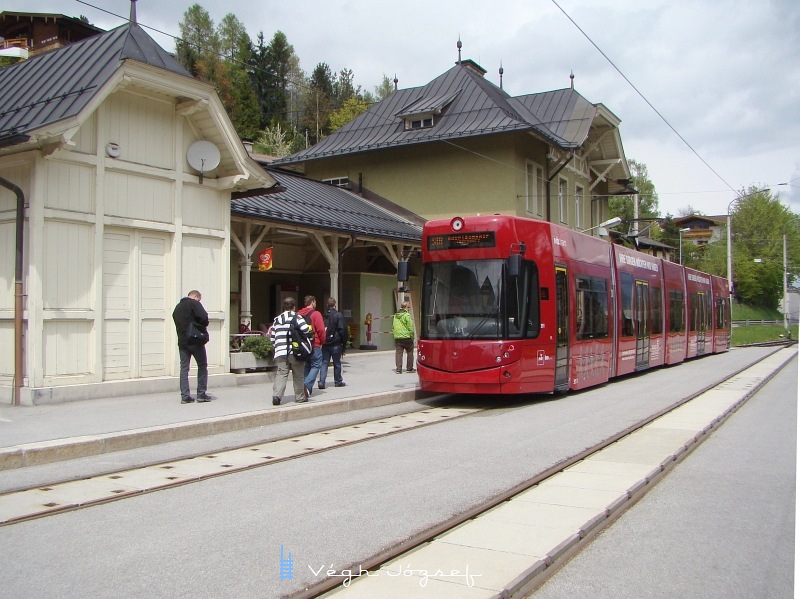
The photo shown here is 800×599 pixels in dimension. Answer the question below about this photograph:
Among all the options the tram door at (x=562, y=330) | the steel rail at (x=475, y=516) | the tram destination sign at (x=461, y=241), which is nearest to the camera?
the steel rail at (x=475, y=516)

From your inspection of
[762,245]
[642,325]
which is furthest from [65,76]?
[762,245]

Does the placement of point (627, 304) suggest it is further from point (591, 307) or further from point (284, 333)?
point (284, 333)

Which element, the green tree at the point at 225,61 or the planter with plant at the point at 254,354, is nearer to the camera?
the planter with plant at the point at 254,354

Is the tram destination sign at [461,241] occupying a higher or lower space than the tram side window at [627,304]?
higher

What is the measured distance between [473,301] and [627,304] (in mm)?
6536

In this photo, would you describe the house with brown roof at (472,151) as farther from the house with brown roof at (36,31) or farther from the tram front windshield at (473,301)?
the house with brown roof at (36,31)

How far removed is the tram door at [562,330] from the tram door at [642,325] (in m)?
5.59

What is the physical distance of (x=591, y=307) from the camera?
16094 millimetres

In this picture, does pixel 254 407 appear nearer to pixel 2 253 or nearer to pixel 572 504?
pixel 2 253

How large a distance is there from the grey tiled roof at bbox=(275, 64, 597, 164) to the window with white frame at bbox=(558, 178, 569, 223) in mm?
2340

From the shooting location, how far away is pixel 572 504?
675cm

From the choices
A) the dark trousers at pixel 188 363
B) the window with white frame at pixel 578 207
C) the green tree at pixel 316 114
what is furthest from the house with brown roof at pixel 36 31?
the dark trousers at pixel 188 363

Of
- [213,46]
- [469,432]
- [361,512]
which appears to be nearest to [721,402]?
[469,432]

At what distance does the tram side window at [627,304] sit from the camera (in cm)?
1848
